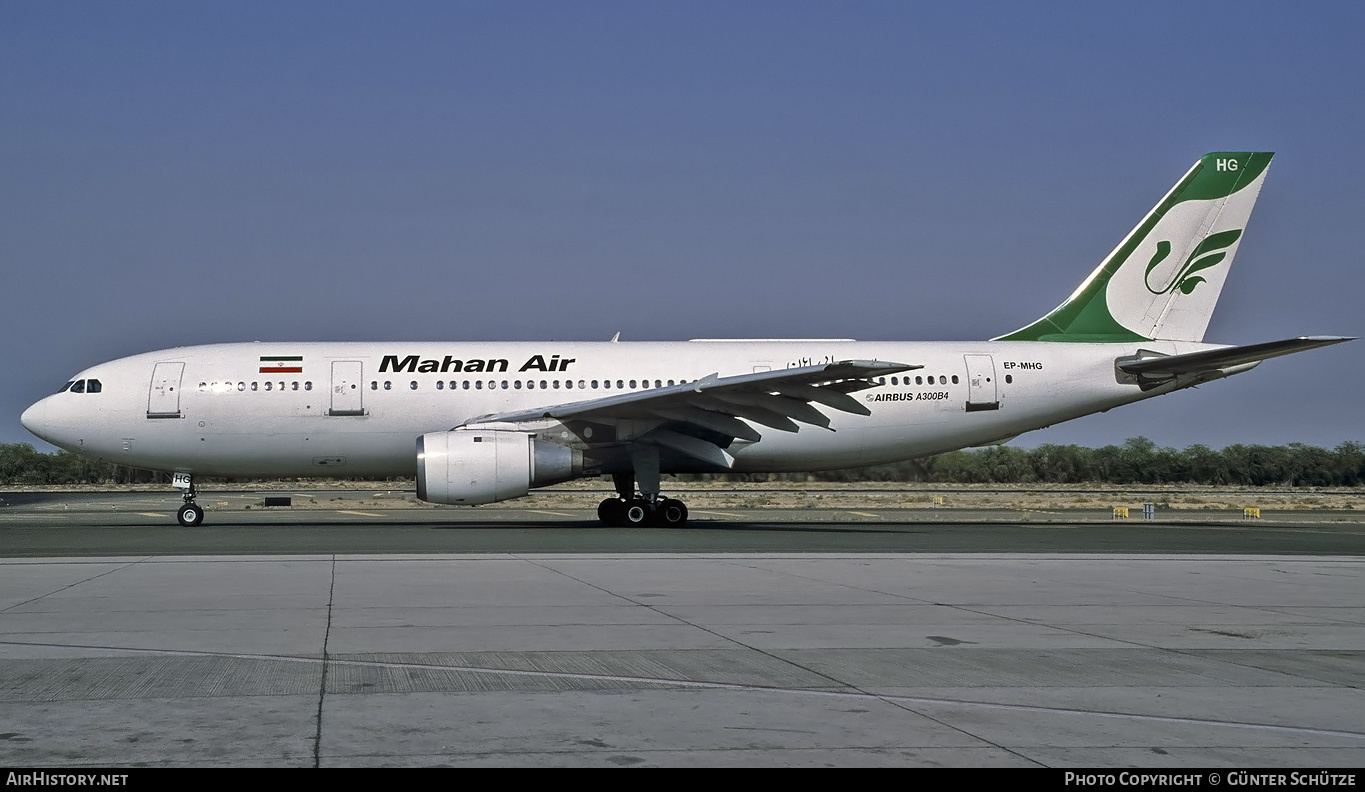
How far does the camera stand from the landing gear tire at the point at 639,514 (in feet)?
72.8

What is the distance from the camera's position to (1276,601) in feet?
34.3

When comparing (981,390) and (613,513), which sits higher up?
(981,390)

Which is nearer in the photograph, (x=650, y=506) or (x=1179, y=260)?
(x=650, y=506)

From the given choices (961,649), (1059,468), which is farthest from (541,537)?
(1059,468)

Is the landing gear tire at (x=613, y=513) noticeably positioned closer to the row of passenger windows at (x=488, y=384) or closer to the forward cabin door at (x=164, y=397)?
the row of passenger windows at (x=488, y=384)

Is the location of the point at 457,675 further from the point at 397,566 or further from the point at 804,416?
the point at 804,416

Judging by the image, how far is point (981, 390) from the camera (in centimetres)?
2352

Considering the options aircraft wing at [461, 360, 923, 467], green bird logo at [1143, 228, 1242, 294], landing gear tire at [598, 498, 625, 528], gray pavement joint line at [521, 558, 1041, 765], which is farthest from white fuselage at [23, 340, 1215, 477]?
gray pavement joint line at [521, 558, 1041, 765]

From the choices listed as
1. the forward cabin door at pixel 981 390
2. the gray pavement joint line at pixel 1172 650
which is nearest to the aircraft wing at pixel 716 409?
the forward cabin door at pixel 981 390

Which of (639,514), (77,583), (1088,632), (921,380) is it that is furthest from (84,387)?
(1088,632)

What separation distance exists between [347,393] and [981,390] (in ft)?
38.2

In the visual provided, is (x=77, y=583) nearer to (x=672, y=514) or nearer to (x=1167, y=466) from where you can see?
(x=672, y=514)

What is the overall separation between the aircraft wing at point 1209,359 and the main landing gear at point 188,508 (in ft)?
56.0

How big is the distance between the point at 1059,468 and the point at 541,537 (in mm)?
43739
